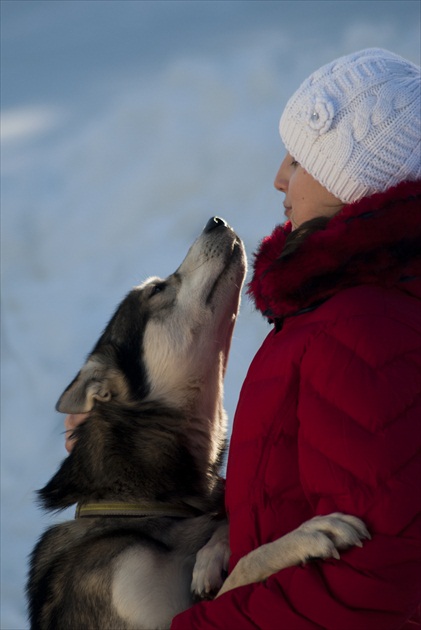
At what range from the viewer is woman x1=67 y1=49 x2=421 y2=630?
2225 mm

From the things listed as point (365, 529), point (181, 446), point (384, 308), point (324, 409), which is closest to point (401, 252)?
point (384, 308)

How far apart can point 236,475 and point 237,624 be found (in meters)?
0.46

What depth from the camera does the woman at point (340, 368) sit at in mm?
2225

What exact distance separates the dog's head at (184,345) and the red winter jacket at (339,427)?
5.06ft

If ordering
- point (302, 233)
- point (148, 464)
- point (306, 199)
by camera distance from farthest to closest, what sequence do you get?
1. point (148, 464)
2. point (306, 199)
3. point (302, 233)

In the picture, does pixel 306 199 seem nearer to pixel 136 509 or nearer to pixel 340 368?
pixel 340 368

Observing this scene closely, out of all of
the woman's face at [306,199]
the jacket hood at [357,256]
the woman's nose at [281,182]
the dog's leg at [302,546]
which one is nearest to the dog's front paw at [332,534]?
the dog's leg at [302,546]

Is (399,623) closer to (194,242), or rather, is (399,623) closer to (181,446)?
(181,446)

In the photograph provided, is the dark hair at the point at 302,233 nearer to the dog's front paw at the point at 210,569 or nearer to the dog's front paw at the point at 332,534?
the dog's front paw at the point at 332,534

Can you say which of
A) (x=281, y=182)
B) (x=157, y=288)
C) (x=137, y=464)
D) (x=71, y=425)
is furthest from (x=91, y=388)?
(x=281, y=182)

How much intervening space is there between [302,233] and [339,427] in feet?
2.50

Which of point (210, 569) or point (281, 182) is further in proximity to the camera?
point (210, 569)

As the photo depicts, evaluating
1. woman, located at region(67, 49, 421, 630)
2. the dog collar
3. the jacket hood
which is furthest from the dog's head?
the jacket hood

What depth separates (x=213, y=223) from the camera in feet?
15.0
